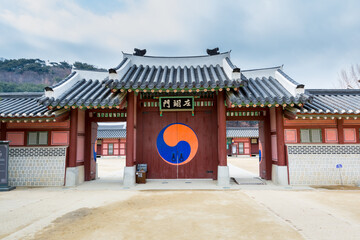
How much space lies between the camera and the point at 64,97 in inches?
386

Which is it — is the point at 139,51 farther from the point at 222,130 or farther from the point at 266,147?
the point at 266,147

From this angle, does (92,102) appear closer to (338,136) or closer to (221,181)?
(221,181)

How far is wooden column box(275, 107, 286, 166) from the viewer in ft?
32.2

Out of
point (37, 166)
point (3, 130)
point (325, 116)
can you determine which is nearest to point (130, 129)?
point (37, 166)

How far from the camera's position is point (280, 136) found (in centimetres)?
993

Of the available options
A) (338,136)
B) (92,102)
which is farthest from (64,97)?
(338,136)

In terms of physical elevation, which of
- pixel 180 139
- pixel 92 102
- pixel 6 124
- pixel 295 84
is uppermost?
pixel 295 84

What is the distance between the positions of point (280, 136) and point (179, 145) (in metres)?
4.67

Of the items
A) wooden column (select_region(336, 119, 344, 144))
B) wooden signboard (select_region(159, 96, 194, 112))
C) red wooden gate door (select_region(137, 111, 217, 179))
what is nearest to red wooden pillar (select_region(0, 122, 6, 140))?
red wooden gate door (select_region(137, 111, 217, 179))

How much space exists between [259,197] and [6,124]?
441 inches

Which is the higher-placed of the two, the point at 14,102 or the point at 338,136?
the point at 14,102

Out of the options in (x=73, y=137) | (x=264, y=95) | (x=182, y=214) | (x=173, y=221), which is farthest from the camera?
(x=73, y=137)

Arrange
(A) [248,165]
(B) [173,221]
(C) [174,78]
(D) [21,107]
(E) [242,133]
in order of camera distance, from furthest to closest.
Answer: (E) [242,133]
(A) [248,165]
(C) [174,78]
(D) [21,107]
(B) [173,221]

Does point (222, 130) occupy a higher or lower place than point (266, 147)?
higher
